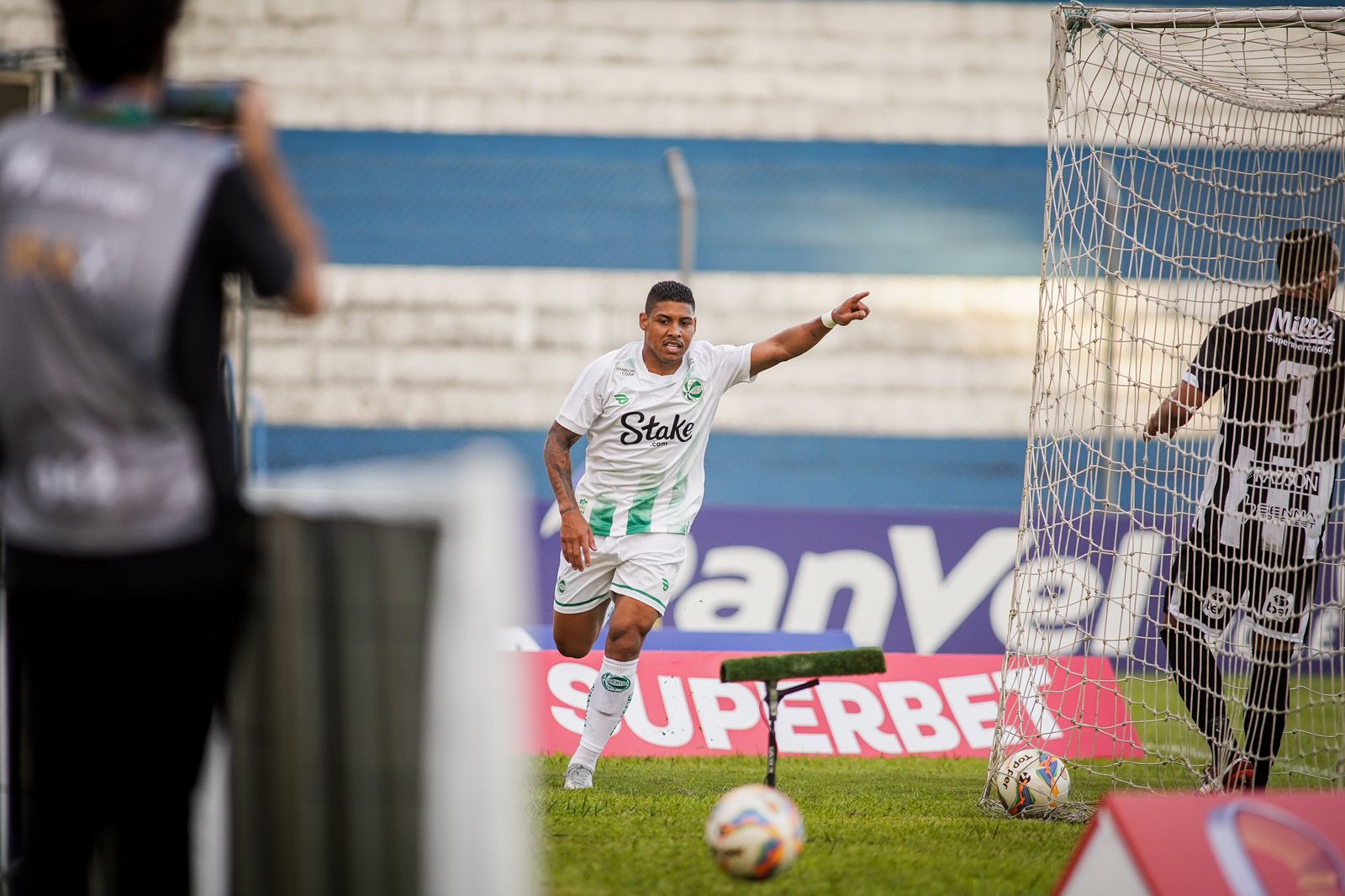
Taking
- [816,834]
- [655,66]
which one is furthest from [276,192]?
[655,66]

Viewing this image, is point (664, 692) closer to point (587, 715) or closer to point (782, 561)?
point (587, 715)

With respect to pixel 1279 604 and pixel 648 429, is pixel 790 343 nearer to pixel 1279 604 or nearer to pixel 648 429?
pixel 648 429

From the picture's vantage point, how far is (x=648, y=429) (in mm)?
6227

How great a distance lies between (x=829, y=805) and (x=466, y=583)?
3.38 metres

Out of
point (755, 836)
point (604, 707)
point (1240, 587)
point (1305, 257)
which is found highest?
point (1305, 257)

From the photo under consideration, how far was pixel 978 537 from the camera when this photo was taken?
955cm

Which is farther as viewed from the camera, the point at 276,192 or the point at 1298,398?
the point at 1298,398

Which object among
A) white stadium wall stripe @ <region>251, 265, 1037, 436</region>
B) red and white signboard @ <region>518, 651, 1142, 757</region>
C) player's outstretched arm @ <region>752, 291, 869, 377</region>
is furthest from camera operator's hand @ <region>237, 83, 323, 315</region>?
white stadium wall stripe @ <region>251, 265, 1037, 436</region>

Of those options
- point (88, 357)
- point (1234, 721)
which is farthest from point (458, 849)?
point (1234, 721)

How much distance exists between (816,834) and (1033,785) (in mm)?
1084

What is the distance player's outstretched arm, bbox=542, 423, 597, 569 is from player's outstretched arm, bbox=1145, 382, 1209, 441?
7.93 feet

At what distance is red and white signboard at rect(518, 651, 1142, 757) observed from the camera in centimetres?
701

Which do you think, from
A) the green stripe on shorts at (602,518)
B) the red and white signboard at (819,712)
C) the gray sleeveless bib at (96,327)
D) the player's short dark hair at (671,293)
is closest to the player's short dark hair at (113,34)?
the gray sleeveless bib at (96,327)

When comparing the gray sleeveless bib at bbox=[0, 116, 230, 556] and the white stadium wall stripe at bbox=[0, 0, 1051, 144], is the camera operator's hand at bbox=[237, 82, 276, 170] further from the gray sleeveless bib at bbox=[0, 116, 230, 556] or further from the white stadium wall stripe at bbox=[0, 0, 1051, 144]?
the white stadium wall stripe at bbox=[0, 0, 1051, 144]
